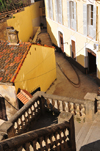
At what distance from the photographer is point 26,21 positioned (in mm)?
27125

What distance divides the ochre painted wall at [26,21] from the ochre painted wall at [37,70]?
308 inches

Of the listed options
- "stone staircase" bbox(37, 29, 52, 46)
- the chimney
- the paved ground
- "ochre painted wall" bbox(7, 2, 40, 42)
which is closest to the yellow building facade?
the paved ground

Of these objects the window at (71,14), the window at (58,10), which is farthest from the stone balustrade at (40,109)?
the window at (58,10)

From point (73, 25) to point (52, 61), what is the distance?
396 cm

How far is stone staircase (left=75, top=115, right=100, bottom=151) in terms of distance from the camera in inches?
264

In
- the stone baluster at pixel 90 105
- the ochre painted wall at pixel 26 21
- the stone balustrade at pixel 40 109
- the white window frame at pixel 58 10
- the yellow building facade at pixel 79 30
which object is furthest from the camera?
the ochre painted wall at pixel 26 21

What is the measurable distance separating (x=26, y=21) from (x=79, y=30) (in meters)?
11.0

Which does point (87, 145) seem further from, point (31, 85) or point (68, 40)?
point (68, 40)

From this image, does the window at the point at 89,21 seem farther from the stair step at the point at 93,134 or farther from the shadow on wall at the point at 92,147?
the shadow on wall at the point at 92,147

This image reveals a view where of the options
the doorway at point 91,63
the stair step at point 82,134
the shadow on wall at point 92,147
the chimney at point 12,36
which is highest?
the chimney at point 12,36

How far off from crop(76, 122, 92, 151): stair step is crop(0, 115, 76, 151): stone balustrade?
976 mm

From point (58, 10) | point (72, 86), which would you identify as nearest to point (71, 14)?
point (58, 10)

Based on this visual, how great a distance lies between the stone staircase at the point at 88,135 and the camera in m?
6.71

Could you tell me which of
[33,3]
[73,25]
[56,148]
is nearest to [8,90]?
[56,148]
